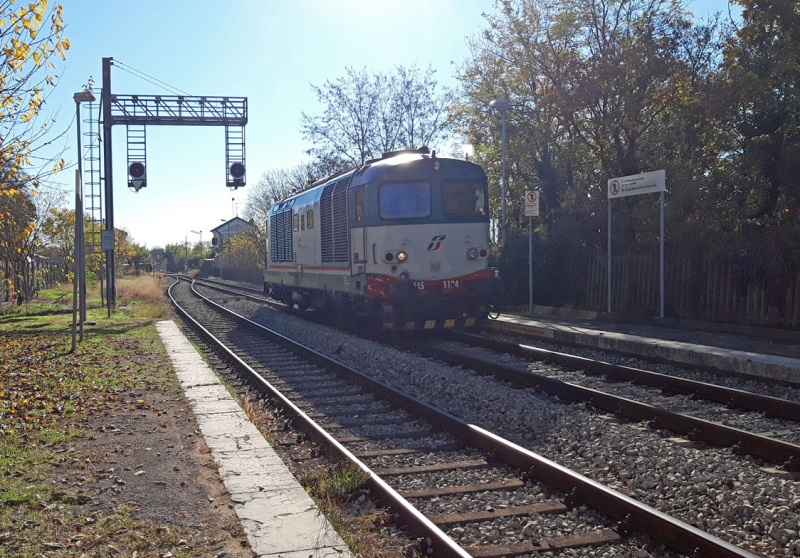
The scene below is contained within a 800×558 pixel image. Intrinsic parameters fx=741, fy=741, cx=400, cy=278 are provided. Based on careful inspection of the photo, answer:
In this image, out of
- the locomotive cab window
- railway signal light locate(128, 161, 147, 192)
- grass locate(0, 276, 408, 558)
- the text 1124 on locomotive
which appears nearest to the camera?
grass locate(0, 276, 408, 558)

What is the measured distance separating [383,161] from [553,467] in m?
10.1

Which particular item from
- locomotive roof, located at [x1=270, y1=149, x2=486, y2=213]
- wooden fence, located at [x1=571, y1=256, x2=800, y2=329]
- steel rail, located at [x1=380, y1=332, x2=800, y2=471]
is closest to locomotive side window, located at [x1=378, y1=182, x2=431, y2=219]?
locomotive roof, located at [x1=270, y1=149, x2=486, y2=213]

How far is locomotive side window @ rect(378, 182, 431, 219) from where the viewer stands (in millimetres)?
14008

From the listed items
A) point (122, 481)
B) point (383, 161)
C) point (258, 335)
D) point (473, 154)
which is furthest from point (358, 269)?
point (473, 154)

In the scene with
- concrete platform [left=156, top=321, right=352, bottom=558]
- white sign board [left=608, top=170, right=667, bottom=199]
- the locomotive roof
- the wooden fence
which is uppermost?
the locomotive roof

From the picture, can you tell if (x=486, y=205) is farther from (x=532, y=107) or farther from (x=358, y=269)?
(x=532, y=107)

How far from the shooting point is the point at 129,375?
10938mm

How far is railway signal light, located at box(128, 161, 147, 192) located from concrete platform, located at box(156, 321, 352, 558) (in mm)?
16700

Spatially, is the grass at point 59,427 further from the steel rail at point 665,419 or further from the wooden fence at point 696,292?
the wooden fence at point 696,292

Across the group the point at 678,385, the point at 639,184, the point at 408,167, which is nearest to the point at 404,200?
the point at 408,167

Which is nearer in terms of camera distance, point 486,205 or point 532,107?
point 486,205

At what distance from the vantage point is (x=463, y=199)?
14656 millimetres

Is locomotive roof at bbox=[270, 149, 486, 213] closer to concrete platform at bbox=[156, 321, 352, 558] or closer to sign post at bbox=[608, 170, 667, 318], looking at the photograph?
sign post at bbox=[608, 170, 667, 318]

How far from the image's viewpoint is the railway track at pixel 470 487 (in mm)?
4496
